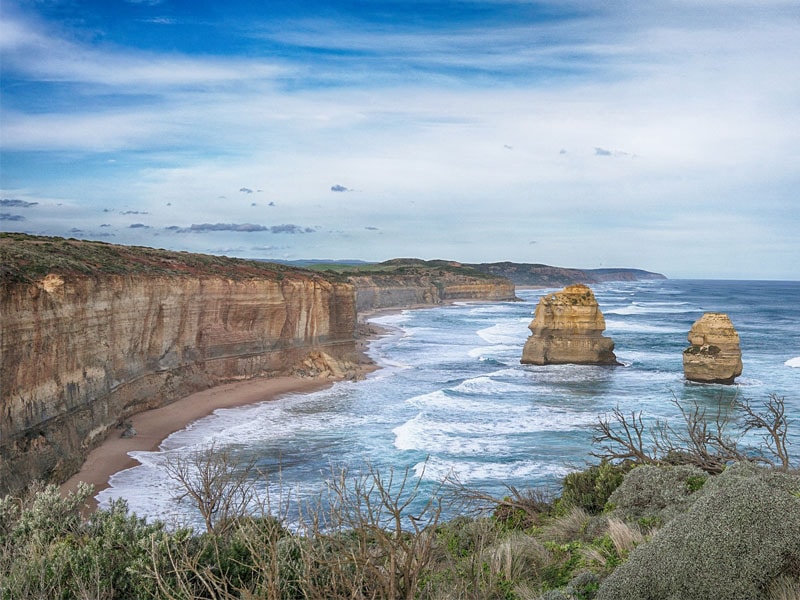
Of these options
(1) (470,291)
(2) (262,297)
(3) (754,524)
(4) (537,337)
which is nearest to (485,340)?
(4) (537,337)

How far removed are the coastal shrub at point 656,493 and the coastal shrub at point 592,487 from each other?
1.23 meters

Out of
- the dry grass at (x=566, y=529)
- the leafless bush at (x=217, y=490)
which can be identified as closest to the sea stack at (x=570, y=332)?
the leafless bush at (x=217, y=490)

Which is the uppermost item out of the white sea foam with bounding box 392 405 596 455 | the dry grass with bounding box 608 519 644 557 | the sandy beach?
the dry grass with bounding box 608 519 644 557

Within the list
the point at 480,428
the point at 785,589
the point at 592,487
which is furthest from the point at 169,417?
the point at 785,589

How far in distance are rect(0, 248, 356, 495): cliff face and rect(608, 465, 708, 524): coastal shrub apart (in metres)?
15.9

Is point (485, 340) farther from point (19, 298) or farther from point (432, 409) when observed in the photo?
point (19, 298)

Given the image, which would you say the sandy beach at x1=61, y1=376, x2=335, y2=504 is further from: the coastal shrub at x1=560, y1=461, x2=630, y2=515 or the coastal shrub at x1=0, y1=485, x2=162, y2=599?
the coastal shrub at x1=560, y1=461, x2=630, y2=515

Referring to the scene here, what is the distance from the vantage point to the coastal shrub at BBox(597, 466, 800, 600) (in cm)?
608

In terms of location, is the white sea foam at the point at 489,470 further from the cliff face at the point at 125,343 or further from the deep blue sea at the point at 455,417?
the cliff face at the point at 125,343

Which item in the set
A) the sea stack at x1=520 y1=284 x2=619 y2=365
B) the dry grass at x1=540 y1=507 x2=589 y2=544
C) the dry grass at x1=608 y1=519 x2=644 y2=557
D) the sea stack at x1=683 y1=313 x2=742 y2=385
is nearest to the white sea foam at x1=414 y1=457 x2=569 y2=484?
the dry grass at x1=540 y1=507 x2=589 y2=544

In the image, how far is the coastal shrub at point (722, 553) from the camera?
6.08 m

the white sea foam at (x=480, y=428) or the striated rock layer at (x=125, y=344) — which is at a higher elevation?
the striated rock layer at (x=125, y=344)

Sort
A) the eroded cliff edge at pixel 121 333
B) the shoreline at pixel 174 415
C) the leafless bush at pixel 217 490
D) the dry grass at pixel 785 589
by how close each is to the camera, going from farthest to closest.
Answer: the shoreline at pixel 174 415 < the eroded cliff edge at pixel 121 333 < the leafless bush at pixel 217 490 < the dry grass at pixel 785 589

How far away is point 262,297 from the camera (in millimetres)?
41312
